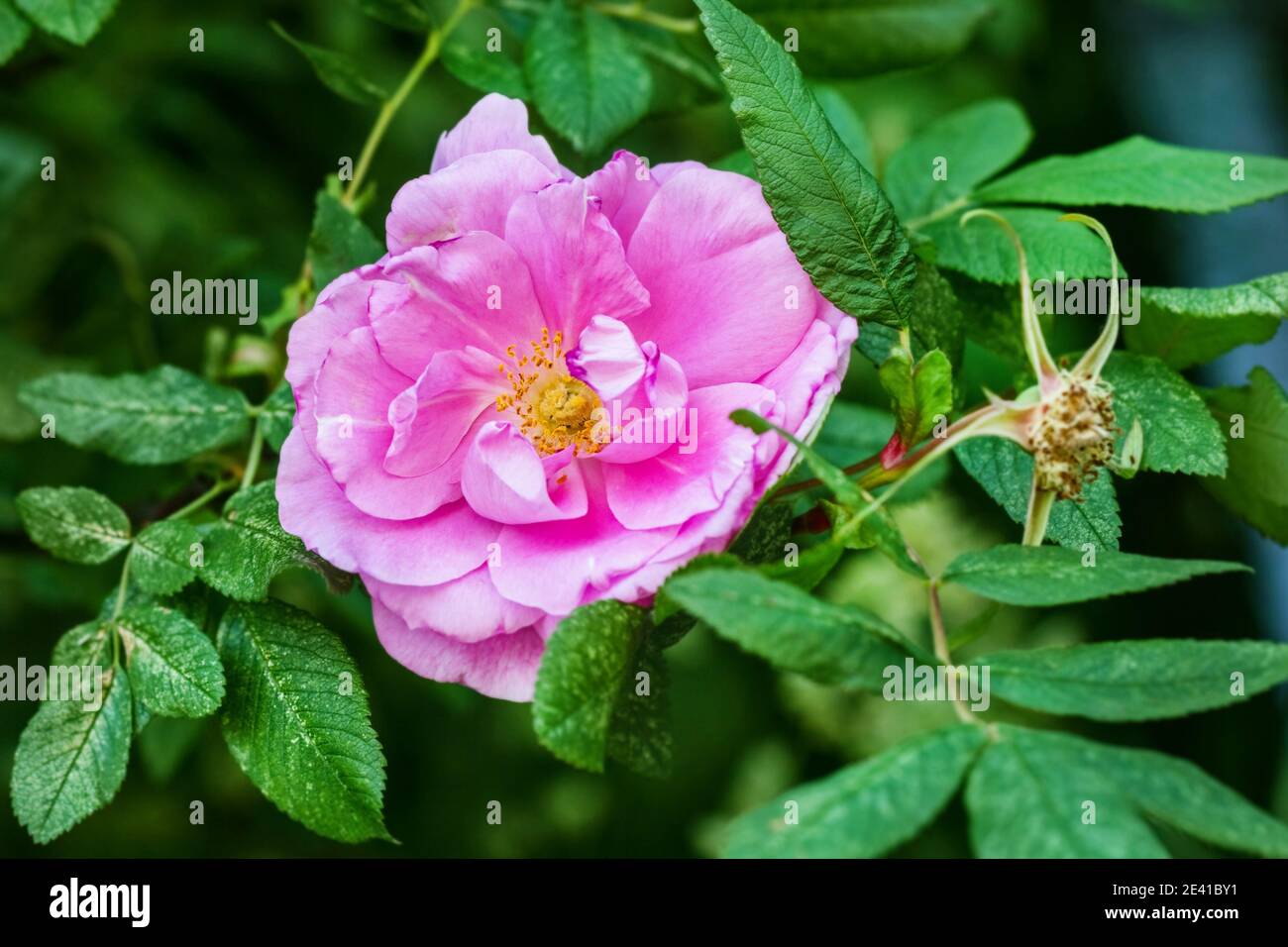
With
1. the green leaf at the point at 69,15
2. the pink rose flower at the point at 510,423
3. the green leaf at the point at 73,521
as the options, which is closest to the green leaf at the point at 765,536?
the pink rose flower at the point at 510,423

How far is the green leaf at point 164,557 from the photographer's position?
919 mm

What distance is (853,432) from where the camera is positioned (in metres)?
1.34

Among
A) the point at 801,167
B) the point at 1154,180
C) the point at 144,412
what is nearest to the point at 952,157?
the point at 1154,180

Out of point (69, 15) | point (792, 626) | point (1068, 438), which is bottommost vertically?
point (792, 626)

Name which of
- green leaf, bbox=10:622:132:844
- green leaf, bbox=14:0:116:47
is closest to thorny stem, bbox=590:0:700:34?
green leaf, bbox=14:0:116:47

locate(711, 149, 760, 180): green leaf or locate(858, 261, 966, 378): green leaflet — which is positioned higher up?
locate(711, 149, 760, 180): green leaf

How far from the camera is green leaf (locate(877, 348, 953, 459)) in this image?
811 millimetres

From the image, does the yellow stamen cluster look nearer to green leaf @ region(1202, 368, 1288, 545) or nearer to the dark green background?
green leaf @ region(1202, 368, 1288, 545)

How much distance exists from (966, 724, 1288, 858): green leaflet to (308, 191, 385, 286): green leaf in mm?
626

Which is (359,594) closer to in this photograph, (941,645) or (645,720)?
(645,720)

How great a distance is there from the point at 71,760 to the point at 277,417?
0.99ft

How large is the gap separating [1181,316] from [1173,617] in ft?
5.92

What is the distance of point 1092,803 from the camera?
2.17 ft
